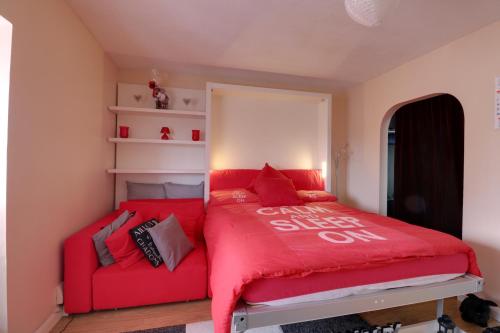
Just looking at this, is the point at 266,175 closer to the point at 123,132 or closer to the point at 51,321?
the point at 123,132

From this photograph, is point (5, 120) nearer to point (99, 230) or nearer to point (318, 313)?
point (99, 230)

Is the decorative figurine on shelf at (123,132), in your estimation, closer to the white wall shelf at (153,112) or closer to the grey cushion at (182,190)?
the white wall shelf at (153,112)

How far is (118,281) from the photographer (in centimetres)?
182

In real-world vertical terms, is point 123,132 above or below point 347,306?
above

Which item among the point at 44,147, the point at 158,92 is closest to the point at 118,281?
the point at 44,147

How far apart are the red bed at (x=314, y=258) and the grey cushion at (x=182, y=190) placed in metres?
1.28

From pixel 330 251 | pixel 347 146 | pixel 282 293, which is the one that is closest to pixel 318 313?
pixel 282 293

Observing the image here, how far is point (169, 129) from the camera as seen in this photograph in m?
3.12

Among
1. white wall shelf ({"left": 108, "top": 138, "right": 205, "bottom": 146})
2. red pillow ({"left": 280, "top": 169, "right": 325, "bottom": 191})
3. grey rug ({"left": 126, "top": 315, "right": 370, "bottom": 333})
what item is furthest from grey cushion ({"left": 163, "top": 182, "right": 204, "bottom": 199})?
grey rug ({"left": 126, "top": 315, "right": 370, "bottom": 333})

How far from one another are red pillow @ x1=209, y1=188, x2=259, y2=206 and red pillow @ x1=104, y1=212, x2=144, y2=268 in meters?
1.02

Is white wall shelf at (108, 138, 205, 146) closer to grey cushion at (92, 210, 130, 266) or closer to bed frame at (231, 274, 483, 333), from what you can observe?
grey cushion at (92, 210, 130, 266)

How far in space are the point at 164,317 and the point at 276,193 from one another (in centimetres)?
162

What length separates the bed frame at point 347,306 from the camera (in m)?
1.19

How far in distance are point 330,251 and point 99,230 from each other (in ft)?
6.18
